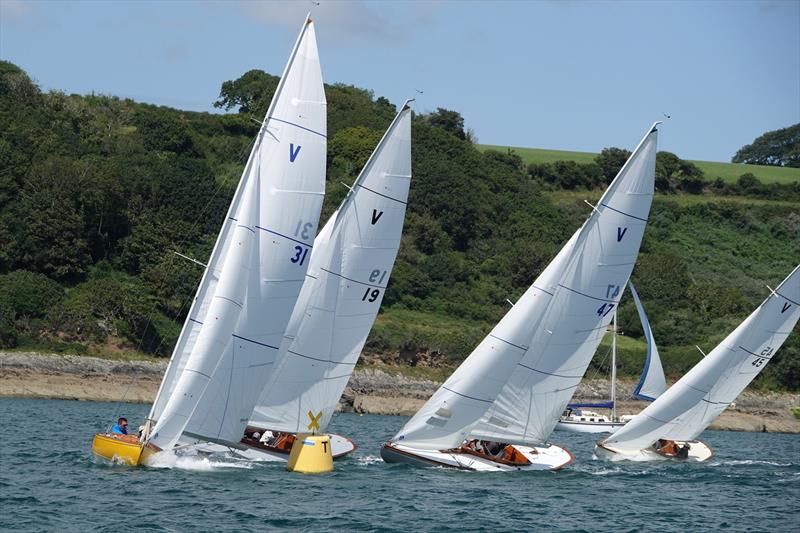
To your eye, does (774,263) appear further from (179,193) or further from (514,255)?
(179,193)

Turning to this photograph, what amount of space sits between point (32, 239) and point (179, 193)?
10851 mm

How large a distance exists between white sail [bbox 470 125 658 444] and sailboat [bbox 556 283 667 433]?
19.3 metres

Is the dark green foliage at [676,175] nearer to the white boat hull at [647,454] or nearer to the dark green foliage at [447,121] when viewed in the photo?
the dark green foliage at [447,121]

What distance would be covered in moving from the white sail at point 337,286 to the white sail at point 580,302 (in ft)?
15.2

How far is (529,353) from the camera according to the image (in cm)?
3275

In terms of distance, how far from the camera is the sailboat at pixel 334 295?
30.9 meters

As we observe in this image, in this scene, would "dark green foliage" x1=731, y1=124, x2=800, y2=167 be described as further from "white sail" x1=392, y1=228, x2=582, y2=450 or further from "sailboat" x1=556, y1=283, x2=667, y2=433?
"white sail" x1=392, y1=228, x2=582, y2=450

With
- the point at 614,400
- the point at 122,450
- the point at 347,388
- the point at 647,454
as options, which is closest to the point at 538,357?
the point at 647,454

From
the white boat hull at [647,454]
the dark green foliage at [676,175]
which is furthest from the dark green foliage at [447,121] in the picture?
the white boat hull at [647,454]

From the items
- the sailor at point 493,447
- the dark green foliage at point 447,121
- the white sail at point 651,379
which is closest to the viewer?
the sailor at point 493,447

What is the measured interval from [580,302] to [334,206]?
48.7 metres

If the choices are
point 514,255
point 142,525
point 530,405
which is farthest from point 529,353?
point 514,255

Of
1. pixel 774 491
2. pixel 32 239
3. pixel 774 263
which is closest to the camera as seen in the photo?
pixel 774 491

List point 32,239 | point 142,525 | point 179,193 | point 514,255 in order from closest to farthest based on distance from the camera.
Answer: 1. point 142,525
2. point 32,239
3. point 179,193
4. point 514,255
